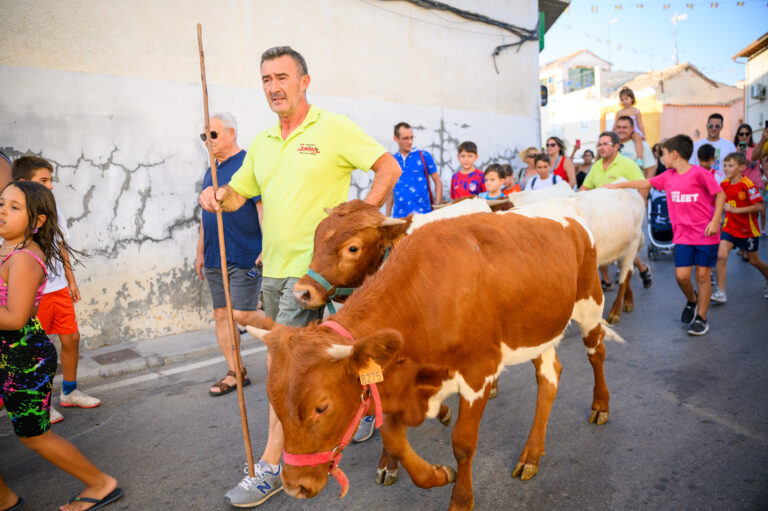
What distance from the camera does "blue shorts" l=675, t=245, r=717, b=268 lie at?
5.55m

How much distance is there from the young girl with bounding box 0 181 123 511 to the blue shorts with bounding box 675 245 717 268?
5614 millimetres

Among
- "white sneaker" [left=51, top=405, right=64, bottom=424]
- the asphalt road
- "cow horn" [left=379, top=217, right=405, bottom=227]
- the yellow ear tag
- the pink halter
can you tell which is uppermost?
"cow horn" [left=379, top=217, right=405, bottom=227]

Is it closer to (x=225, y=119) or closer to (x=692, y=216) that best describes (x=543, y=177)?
(x=692, y=216)

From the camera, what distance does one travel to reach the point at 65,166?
577 centimetres

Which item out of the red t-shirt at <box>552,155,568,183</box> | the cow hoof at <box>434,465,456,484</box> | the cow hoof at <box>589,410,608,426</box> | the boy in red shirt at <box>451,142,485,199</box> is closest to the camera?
the cow hoof at <box>434,465,456,484</box>

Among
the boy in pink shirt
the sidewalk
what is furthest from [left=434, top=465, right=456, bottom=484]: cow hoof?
the boy in pink shirt

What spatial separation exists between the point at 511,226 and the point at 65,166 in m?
5.05

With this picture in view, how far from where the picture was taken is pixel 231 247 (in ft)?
14.2

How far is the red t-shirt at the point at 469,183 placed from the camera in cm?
716

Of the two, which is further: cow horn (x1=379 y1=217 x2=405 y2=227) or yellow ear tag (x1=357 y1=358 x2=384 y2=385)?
cow horn (x1=379 y1=217 x2=405 y2=227)

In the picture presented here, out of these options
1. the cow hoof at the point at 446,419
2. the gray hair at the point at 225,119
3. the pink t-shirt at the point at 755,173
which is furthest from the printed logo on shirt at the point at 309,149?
the pink t-shirt at the point at 755,173

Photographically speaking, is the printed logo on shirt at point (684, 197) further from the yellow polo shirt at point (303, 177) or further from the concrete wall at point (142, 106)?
the concrete wall at point (142, 106)

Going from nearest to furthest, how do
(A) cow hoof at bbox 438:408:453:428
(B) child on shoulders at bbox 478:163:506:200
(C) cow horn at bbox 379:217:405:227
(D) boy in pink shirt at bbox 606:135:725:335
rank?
(C) cow horn at bbox 379:217:405:227, (A) cow hoof at bbox 438:408:453:428, (D) boy in pink shirt at bbox 606:135:725:335, (B) child on shoulders at bbox 478:163:506:200

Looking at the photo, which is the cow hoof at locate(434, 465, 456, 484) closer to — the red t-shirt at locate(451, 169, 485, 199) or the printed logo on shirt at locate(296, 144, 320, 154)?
the printed logo on shirt at locate(296, 144, 320, 154)
